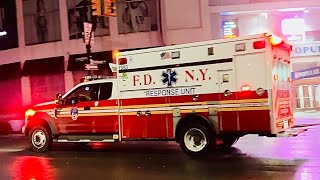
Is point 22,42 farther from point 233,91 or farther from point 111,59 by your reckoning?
point 233,91

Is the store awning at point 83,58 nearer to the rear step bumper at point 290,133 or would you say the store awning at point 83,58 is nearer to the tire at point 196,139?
the tire at point 196,139

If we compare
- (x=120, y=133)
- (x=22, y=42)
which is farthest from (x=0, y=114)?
(x=120, y=133)

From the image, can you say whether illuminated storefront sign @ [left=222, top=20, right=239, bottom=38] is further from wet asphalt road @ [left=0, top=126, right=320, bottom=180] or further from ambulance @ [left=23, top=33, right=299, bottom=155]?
ambulance @ [left=23, top=33, right=299, bottom=155]

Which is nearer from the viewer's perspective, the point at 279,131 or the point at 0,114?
the point at 279,131

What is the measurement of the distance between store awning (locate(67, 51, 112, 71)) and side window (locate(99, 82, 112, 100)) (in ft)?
39.5

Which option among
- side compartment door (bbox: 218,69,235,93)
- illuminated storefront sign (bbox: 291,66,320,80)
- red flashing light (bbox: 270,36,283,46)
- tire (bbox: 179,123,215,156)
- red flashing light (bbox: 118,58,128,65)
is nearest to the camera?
red flashing light (bbox: 270,36,283,46)

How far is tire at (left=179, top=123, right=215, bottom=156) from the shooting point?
11594 millimetres

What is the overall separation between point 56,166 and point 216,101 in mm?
4018

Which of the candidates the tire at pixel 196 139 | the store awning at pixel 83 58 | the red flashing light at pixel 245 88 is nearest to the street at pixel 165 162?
the tire at pixel 196 139

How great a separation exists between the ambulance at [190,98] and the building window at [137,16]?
1224cm

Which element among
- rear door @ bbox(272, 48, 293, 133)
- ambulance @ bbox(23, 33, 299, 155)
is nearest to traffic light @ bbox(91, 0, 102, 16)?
ambulance @ bbox(23, 33, 299, 155)

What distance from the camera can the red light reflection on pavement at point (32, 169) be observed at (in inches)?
Answer: 386

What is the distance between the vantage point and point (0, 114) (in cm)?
3000

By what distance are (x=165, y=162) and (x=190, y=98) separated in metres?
1.74
